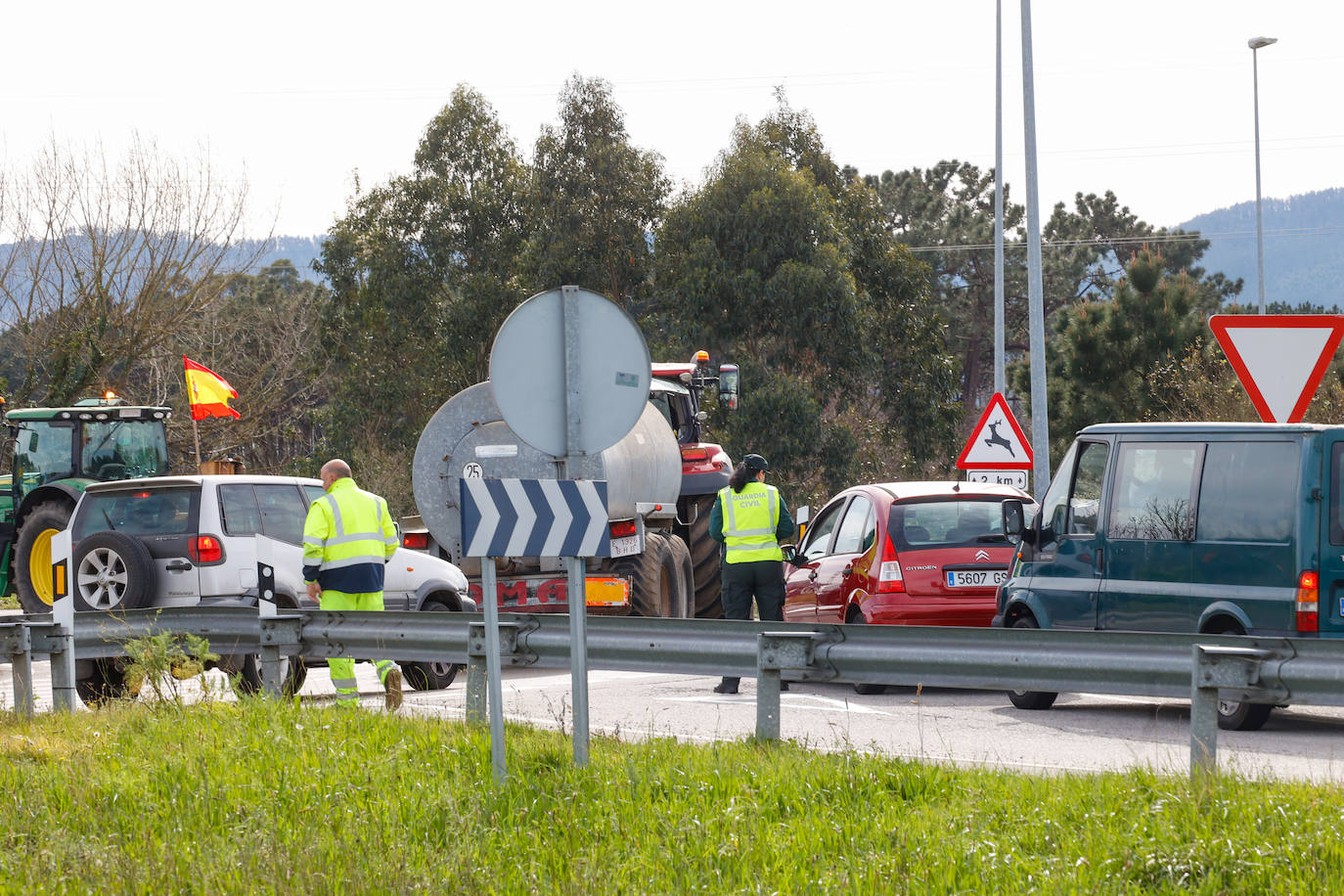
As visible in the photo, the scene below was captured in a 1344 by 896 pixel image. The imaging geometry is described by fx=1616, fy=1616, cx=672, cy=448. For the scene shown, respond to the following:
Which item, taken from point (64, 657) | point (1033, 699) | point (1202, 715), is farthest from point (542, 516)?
point (1033, 699)

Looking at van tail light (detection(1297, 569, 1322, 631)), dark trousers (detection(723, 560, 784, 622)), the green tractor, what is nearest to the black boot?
dark trousers (detection(723, 560, 784, 622))

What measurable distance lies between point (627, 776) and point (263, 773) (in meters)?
1.73

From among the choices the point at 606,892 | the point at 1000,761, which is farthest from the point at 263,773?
the point at 1000,761

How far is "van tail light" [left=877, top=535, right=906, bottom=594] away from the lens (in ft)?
40.1

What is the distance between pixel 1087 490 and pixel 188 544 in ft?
21.9

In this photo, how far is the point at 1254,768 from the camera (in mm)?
6711

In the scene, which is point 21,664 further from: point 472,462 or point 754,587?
point 754,587

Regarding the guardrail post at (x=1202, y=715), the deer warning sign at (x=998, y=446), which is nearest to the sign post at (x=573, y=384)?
the guardrail post at (x=1202, y=715)

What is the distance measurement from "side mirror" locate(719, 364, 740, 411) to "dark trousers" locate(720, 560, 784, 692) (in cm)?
517

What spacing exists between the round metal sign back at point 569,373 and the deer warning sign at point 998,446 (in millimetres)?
11348

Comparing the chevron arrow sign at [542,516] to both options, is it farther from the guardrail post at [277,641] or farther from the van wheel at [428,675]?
the van wheel at [428,675]

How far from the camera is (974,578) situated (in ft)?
40.6

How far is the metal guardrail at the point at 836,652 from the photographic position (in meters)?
6.79

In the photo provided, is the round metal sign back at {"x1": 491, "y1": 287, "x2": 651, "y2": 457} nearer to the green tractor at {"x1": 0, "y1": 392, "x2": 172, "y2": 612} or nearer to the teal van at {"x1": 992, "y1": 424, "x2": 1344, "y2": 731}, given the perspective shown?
the teal van at {"x1": 992, "y1": 424, "x2": 1344, "y2": 731}
